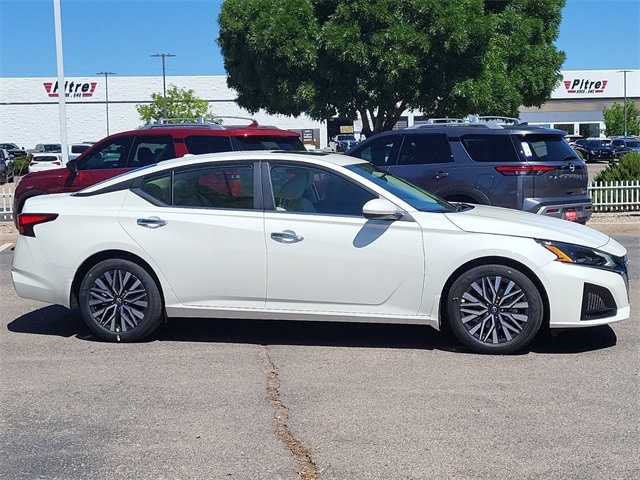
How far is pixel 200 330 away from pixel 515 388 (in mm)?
3112

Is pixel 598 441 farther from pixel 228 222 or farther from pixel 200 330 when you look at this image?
pixel 200 330

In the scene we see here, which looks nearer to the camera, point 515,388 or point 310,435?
point 310,435

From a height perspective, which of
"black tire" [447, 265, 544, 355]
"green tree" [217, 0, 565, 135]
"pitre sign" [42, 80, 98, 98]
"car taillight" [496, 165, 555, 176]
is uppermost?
"pitre sign" [42, 80, 98, 98]

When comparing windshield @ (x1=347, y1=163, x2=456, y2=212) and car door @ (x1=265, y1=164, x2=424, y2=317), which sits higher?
windshield @ (x1=347, y1=163, x2=456, y2=212)

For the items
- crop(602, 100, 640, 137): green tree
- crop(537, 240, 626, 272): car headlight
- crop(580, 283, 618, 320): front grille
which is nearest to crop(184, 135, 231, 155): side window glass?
crop(537, 240, 626, 272): car headlight

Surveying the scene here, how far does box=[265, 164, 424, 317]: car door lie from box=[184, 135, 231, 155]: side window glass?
5089 millimetres

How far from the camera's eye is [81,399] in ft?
19.5

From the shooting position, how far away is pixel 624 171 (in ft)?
62.0

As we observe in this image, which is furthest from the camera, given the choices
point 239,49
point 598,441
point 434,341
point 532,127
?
point 239,49

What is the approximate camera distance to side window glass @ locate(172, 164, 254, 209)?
7391mm

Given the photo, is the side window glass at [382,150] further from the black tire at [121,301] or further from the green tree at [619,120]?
the green tree at [619,120]

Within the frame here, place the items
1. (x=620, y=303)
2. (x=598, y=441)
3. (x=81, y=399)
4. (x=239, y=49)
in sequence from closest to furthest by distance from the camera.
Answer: (x=598, y=441) < (x=81, y=399) < (x=620, y=303) < (x=239, y=49)

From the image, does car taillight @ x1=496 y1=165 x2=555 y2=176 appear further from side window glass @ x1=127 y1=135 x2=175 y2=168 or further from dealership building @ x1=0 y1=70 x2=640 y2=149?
dealership building @ x1=0 y1=70 x2=640 y2=149

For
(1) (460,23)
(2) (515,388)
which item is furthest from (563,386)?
(1) (460,23)
